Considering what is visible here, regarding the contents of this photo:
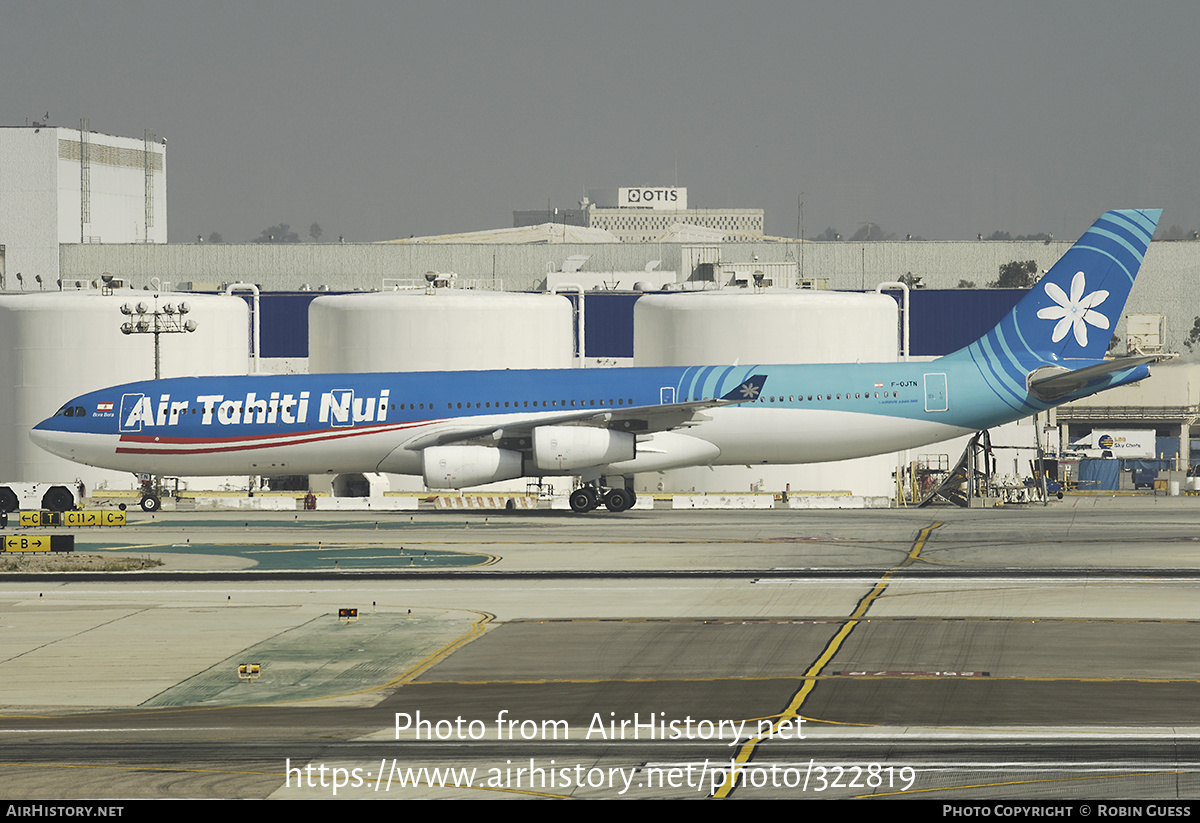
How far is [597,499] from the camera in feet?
181

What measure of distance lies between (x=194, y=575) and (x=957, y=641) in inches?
771

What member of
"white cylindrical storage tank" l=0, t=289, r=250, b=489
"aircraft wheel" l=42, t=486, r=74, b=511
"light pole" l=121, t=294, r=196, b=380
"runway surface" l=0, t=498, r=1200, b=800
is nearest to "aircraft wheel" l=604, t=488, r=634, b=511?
"runway surface" l=0, t=498, r=1200, b=800

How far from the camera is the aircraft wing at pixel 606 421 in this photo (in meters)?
52.2

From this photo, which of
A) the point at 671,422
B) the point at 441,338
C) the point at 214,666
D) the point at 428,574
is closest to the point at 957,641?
the point at 214,666

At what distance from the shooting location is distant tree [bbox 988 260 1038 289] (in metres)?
122

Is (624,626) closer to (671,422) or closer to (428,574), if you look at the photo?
(428,574)

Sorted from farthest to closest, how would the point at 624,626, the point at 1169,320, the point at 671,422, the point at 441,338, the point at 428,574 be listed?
the point at 1169,320
the point at 441,338
the point at 671,422
the point at 428,574
the point at 624,626

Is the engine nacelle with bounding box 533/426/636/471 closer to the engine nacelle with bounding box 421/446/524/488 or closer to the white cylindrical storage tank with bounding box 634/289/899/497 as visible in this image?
the engine nacelle with bounding box 421/446/524/488

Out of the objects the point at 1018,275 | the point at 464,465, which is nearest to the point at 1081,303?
the point at 464,465

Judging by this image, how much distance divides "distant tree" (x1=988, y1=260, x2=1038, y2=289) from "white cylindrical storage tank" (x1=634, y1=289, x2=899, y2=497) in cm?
5853

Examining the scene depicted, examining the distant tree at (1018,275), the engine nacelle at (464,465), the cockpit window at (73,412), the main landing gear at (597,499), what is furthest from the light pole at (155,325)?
the distant tree at (1018,275)

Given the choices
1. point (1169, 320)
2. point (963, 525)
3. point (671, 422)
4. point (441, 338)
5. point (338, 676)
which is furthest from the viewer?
point (1169, 320)

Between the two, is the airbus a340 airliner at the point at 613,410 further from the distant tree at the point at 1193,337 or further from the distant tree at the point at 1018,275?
the distant tree at the point at 1193,337

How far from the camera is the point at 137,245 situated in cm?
12925
